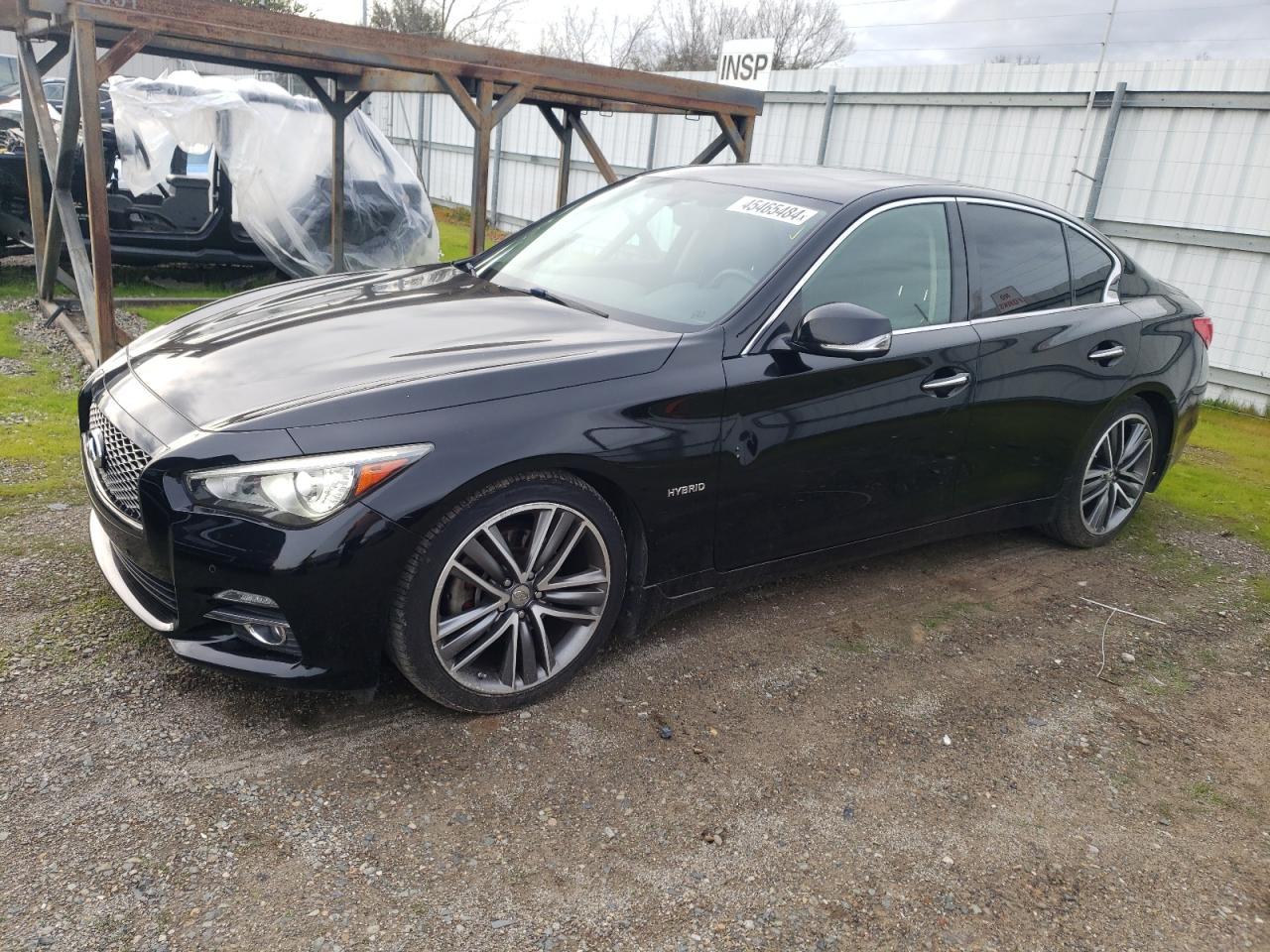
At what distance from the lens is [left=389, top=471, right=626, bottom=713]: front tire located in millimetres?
2766

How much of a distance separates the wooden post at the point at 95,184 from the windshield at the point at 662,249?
8.94ft

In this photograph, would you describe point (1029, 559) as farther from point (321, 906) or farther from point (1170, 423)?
point (321, 906)

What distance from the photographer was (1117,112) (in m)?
9.10

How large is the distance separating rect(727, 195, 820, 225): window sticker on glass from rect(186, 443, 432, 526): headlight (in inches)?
74.5

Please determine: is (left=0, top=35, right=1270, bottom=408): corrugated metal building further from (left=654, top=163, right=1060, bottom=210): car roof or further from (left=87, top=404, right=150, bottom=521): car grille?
(left=87, top=404, right=150, bottom=521): car grille

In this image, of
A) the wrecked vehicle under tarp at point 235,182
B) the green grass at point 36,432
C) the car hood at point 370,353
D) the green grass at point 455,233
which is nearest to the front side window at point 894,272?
the car hood at point 370,353

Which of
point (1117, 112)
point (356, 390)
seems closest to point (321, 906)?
point (356, 390)

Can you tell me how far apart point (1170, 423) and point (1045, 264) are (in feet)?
4.22

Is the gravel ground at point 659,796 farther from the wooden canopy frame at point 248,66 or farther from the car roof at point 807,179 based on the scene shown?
the wooden canopy frame at point 248,66

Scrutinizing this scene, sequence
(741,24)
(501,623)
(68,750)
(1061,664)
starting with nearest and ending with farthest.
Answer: (68,750) < (501,623) < (1061,664) < (741,24)

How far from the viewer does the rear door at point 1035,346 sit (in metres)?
4.01

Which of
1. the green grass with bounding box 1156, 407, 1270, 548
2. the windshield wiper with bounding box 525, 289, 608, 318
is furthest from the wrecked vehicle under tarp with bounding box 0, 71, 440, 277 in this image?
the green grass with bounding box 1156, 407, 1270, 548

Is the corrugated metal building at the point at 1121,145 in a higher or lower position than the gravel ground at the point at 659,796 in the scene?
higher

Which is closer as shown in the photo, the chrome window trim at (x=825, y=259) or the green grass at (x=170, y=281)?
the chrome window trim at (x=825, y=259)
